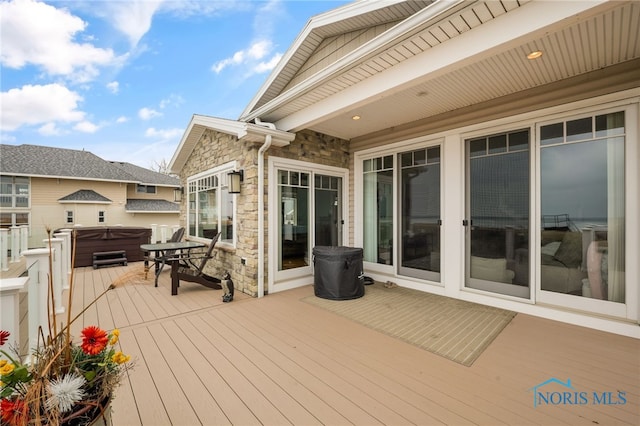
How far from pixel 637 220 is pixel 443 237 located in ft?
6.86

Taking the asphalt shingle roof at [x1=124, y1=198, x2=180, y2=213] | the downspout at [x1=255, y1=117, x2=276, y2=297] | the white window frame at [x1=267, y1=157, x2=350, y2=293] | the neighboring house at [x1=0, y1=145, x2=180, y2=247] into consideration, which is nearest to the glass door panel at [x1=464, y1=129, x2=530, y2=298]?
the white window frame at [x1=267, y1=157, x2=350, y2=293]

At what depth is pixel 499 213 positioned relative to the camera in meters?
3.94

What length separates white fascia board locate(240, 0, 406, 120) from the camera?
3.51m

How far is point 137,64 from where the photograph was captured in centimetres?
821

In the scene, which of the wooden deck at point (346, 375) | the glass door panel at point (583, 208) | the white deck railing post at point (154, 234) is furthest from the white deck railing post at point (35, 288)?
the white deck railing post at point (154, 234)

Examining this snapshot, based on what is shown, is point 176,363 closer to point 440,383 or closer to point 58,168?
point 440,383

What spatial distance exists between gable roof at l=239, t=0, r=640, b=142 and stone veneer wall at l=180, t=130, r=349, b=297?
0.58 m

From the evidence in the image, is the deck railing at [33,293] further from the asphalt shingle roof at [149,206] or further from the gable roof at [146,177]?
the gable roof at [146,177]

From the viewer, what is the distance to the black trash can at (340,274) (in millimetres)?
4270

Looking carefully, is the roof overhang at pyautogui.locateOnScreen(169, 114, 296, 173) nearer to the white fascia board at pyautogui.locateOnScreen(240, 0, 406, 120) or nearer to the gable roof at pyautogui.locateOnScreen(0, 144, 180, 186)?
the white fascia board at pyautogui.locateOnScreen(240, 0, 406, 120)

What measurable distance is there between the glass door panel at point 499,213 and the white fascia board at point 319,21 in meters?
2.44

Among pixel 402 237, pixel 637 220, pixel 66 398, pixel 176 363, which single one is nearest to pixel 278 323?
pixel 176 363

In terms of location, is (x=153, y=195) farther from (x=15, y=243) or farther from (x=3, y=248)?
(x=3, y=248)

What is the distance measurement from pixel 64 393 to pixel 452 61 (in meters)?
3.49
